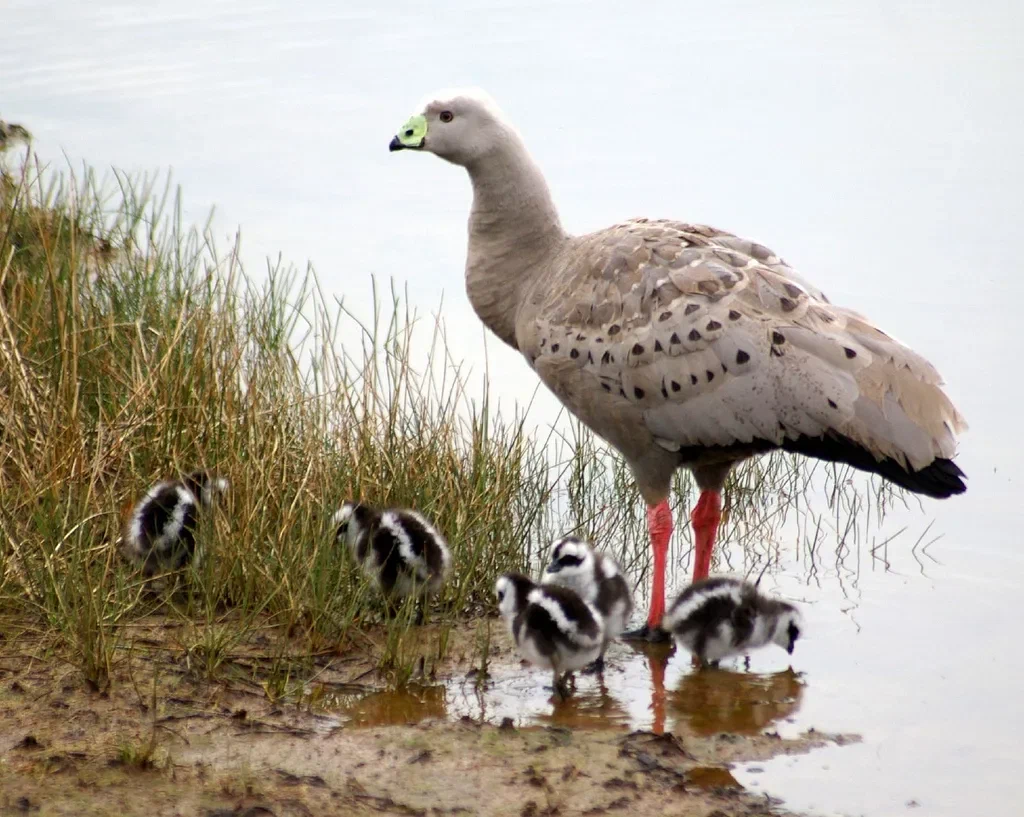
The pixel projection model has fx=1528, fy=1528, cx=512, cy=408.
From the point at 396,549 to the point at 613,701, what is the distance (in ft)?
3.63

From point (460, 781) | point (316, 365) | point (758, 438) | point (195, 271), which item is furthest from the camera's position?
point (195, 271)

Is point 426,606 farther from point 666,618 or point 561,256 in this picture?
point 561,256

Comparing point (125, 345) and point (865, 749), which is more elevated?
point (125, 345)

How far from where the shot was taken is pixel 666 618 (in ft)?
21.8

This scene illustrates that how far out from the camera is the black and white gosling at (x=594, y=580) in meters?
6.53

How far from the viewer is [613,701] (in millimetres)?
6301

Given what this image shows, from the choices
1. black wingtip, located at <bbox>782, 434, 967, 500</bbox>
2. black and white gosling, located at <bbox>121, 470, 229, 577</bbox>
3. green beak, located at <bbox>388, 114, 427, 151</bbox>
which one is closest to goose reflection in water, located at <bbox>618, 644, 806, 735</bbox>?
black wingtip, located at <bbox>782, 434, 967, 500</bbox>

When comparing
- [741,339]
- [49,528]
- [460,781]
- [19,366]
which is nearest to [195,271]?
[19,366]

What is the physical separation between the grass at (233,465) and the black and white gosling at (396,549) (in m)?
0.10

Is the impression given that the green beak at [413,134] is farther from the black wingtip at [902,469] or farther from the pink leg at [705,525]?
the black wingtip at [902,469]

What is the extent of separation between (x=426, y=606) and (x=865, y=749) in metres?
1.93

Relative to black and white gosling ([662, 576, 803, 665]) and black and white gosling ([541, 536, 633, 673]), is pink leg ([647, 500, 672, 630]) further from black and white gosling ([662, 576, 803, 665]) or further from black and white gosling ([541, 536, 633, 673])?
black and white gosling ([662, 576, 803, 665])

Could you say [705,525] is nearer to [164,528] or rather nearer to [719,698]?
[719,698]

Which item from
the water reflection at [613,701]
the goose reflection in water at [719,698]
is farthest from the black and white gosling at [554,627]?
the goose reflection in water at [719,698]
